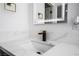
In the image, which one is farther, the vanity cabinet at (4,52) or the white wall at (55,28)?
the white wall at (55,28)

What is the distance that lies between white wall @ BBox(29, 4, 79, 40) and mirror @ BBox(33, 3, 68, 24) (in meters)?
0.05

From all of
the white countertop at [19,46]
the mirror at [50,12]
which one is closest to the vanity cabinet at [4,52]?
the white countertop at [19,46]

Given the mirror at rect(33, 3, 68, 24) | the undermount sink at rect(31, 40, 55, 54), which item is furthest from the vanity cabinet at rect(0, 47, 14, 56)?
the mirror at rect(33, 3, 68, 24)

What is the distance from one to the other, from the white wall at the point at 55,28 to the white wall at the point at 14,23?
87mm

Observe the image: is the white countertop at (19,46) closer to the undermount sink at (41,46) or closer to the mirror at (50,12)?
the undermount sink at (41,46)

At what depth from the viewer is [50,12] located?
107 centimetres

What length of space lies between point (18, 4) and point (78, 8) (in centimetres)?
70

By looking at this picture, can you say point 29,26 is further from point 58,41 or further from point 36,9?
point 58,41

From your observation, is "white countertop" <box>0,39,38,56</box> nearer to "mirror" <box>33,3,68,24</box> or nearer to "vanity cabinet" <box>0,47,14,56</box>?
"vanity cabinet" <box>0,47,14,56</box>

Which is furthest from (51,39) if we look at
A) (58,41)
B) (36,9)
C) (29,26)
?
(36,9)

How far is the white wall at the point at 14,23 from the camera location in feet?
2.98

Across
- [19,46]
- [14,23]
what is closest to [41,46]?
[19,46]

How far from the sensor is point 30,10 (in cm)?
118

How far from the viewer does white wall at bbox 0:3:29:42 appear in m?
0.91
